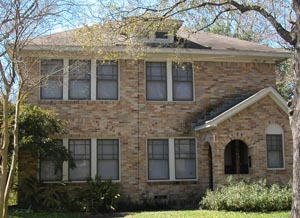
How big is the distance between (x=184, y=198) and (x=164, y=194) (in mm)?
829

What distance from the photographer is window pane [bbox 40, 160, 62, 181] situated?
1780cm

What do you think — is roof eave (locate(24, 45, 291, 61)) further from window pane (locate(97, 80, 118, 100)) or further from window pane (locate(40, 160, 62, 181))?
window pane (locate(40, 160, 62, 181))

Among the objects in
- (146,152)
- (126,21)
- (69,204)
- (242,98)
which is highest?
(126,21)

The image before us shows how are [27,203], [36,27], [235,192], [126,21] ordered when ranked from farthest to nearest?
1. [27,203]
2. [235,192]
3. [126,21]
4. [36,27]

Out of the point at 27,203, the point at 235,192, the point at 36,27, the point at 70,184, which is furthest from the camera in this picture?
the point at 70,184

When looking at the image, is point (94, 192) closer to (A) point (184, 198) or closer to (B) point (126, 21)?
(A) point (184, 198)

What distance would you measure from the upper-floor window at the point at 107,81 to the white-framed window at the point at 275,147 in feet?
20.9

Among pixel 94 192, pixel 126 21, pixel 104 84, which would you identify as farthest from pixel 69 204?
pixel 126 21

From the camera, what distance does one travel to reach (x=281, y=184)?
1809 cm

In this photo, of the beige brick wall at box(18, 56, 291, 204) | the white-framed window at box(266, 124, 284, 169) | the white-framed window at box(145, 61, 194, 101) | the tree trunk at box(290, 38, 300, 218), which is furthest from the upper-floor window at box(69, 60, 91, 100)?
the tree trunk at box(290, 38, 300, 218)

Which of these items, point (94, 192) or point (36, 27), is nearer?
point (36, 27)

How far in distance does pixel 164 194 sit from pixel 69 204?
390 centimetres

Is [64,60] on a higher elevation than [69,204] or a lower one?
higher

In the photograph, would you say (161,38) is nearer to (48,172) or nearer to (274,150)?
(274,150)
